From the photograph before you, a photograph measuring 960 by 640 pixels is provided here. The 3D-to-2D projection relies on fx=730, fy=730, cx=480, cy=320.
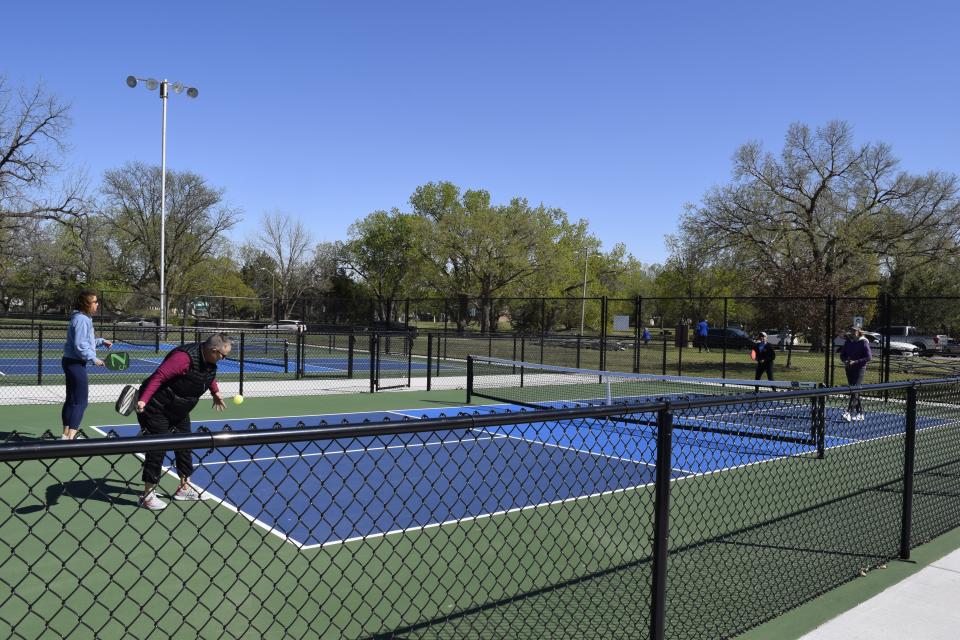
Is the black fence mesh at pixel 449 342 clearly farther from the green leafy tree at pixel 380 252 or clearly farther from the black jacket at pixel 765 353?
the green leafy tree at pixel 380 252

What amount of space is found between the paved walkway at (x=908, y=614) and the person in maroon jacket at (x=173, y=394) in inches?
202

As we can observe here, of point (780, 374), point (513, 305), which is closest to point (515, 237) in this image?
point (513, 305)

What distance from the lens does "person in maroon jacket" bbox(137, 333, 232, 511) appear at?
21.2 feet

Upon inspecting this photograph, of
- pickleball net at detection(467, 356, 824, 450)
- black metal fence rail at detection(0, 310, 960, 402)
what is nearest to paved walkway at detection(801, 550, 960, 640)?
pickleball net at detection(467, 356, 824, 450)

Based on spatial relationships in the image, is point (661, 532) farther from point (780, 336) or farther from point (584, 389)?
point (780, 336)

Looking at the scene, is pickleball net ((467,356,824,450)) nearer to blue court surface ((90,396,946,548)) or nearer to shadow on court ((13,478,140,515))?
blue court surface ((90,396,946,548))

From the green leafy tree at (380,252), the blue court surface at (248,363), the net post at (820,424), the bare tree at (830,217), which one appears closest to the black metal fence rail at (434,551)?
the net post at (820,424)

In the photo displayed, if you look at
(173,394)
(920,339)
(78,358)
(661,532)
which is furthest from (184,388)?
(920,339)

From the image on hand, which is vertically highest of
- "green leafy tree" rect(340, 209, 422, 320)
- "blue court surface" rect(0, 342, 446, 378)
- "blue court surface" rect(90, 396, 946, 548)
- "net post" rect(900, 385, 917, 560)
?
"green leafy tree" rect(340, 209, 422, 320)

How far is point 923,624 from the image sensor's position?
434 centimetres

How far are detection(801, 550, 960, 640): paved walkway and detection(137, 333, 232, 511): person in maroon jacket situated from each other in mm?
5130

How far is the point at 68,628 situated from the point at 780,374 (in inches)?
1041

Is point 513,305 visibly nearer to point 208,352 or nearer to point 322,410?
point 322,410

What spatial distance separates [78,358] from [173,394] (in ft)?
8.43
